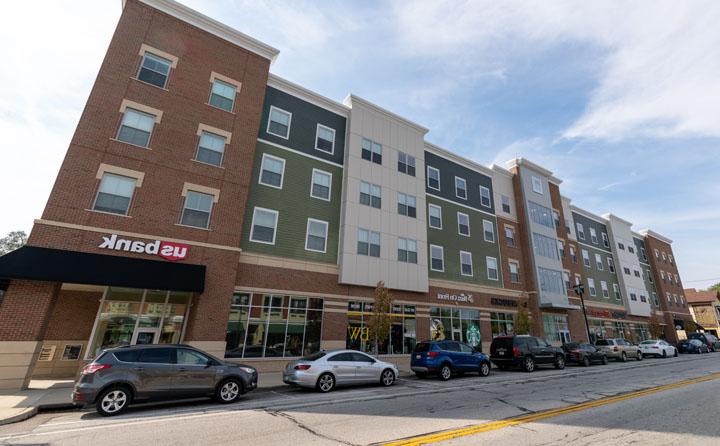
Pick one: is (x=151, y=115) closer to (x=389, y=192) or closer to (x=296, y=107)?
(x=296, y=107)

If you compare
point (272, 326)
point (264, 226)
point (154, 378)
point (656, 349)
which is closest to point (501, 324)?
point (656, 349)

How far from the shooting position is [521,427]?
23.7 ft

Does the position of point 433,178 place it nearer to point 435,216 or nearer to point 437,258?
point 435,216

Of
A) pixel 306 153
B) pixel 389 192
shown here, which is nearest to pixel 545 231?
pixel 389 192

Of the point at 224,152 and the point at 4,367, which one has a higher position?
the point at 224,152

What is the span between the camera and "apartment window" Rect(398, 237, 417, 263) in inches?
865

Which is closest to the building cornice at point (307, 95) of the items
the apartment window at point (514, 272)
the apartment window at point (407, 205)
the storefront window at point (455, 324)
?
the apartment window at point (407, 205)

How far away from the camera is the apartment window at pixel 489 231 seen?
28578 mm

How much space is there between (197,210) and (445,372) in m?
13.7

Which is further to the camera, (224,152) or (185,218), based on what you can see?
(224,152)

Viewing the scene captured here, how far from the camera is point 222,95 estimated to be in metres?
18.1

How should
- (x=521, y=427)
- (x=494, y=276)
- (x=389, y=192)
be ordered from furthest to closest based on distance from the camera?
(x=494, y=276), (x=389, y=192), (x=521, y=427)

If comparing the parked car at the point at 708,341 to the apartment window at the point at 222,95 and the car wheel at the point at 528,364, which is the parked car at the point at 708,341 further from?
the apartment window at the point at 222,95

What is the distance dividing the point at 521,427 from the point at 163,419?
813 centimetres
